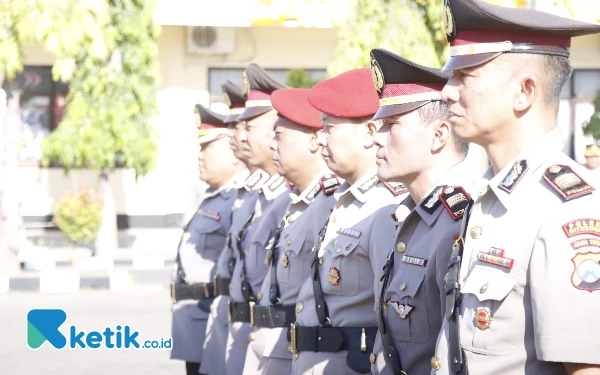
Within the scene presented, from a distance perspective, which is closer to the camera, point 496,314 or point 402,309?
point 496,314

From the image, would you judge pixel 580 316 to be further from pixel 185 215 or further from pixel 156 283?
pixel 185 215

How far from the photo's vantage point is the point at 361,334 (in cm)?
351

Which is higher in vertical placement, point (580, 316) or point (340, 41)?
point (340, 41)

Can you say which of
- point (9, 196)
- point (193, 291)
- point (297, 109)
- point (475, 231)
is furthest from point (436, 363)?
point (9, 196)

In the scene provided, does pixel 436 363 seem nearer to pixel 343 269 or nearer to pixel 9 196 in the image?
pixel 343 269

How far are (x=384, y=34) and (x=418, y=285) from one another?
10.3 m

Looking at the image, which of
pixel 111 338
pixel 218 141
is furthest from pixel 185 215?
pixel 218 141

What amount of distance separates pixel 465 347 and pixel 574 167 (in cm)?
44

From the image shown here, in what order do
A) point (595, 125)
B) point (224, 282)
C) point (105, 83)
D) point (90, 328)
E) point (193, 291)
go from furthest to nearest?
point (595, 125) < point (105, 83) < point (90, 328) < point (193, 291) < point (224, 282)

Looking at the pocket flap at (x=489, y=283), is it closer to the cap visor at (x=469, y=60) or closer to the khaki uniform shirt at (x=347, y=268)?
the cap visor at (x=469, y=60)

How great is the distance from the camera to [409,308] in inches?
112

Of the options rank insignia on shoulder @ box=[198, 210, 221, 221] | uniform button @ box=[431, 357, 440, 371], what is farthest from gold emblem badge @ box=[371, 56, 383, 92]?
rank insignia on shoulder @ box=[198, 210, 221, 221]

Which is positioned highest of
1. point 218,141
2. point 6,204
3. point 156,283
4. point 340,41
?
point 340,41

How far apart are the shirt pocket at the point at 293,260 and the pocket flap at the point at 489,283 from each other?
1.79m
